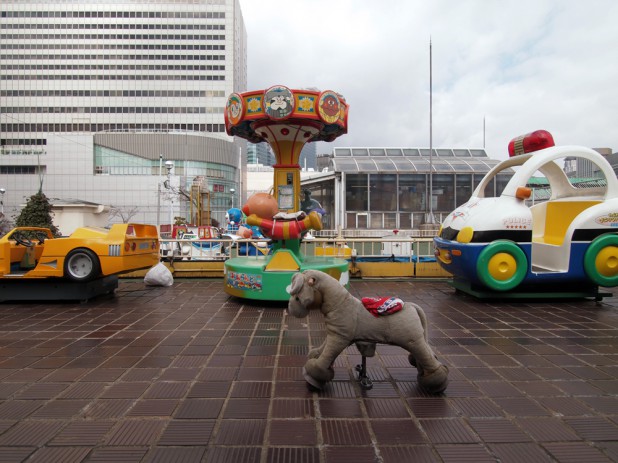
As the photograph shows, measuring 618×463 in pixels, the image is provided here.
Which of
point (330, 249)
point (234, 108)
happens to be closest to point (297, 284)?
point (234, 108)

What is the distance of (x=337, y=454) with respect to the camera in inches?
104

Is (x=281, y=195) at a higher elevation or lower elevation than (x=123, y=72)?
lower

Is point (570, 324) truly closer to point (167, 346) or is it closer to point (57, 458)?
point (167, 346)

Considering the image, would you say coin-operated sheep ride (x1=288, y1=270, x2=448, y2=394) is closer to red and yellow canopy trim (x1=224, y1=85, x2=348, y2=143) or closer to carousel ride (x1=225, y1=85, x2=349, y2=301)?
carousel ride (x1=225, y1=85, x2=349, y2=301)

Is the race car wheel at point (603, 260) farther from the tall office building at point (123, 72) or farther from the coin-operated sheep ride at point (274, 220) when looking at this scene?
the tall office building at point (123, 72)

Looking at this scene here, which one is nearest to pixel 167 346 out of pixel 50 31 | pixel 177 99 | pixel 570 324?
pixel 570 324

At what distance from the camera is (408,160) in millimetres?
26781

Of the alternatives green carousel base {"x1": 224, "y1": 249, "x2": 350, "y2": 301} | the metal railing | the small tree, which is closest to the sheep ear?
green carousel base {"x1": 224, "y1": 249, "x2": 350, "y2": 301}

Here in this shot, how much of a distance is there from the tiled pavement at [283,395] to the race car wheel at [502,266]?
40.8 inches

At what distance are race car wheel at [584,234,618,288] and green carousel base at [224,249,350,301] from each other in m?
4.37

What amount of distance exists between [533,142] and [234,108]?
5.94 meters

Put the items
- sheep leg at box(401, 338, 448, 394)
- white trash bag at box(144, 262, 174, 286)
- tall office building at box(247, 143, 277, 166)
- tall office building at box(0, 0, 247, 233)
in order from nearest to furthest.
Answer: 1. sheep leg at box(401, 338, 448, 394)
2. white trash bag at box(144, 262, 174, 286)
3. tall office building at box(0, 0, 247, 233)
4. tall office building at box(247, 143, 277, 166)

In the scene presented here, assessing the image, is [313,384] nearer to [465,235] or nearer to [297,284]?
[297,284]

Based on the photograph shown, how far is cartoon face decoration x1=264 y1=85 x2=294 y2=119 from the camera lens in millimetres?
7398
